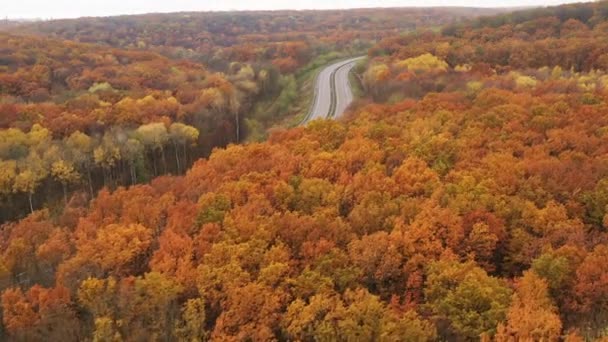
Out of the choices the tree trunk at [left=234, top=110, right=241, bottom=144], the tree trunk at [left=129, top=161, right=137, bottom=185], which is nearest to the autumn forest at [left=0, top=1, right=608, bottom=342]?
the tree trunk at [left=129, top=161, right=137, bottom=185]

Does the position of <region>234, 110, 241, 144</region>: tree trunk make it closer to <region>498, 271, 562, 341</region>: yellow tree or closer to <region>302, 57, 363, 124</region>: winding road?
<region>302, 57, 363, 124</region>: winding road

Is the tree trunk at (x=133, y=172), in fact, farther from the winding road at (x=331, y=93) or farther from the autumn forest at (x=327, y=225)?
the winding road at (x=331, y=93)

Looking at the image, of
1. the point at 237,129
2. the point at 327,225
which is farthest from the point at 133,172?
the point at 327,225

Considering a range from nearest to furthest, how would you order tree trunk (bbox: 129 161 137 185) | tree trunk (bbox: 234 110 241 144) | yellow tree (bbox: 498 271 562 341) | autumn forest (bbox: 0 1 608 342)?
yellow tree (bbox: 498 271 562 341) < autumn forest (bbox: 0 1 608 342) < tree trunk (bbox: 129 161 137 185) < tree trunk (bbox: 234 110 241 144)

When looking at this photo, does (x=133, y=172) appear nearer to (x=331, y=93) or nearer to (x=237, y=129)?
(x=237, y=129)

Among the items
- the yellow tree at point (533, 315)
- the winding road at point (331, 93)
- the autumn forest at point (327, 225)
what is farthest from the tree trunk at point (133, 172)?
the yellow tree at point (533, 315)
